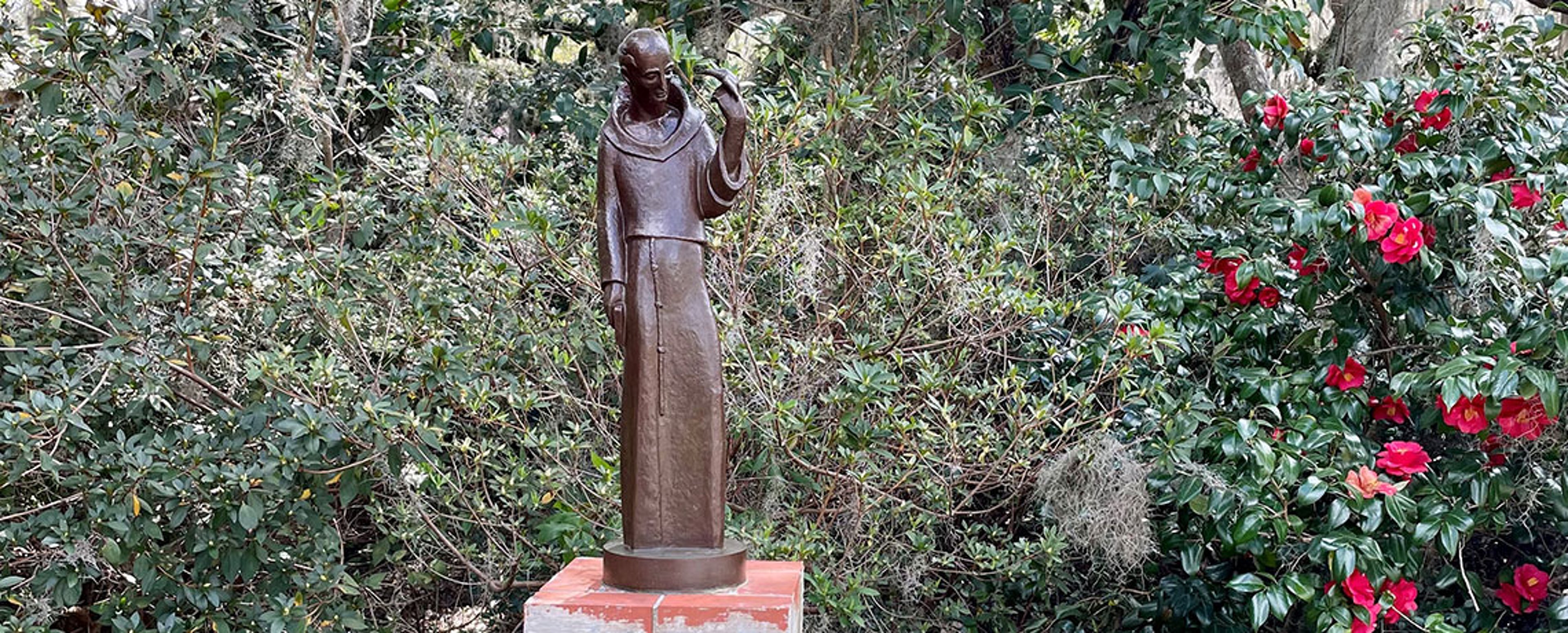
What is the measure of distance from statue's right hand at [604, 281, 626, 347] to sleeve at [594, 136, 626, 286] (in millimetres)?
15

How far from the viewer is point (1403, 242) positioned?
351 centimetres

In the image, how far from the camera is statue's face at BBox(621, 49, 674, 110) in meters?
3.03

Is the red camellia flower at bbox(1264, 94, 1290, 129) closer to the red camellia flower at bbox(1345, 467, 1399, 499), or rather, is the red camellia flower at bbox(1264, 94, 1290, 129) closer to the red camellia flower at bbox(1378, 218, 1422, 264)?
the red camellia flower at bbox(1378, 218, 1422, 264)

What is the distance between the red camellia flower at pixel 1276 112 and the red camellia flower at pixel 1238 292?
1.72 feet

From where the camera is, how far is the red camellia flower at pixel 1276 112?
4105 millimetres

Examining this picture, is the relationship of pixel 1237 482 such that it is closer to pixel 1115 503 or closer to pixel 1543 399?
pixel 1115 503

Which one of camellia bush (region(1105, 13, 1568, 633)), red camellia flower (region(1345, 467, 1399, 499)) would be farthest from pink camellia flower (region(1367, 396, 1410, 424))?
red camellia flower (region(1345, 467, 1399, 499))

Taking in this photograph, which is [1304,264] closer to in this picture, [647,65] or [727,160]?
[727,160]

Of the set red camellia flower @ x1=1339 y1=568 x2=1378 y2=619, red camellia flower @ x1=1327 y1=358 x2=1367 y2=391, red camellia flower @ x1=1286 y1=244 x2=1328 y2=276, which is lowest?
red camellia flower @ x1=1339 y1=568 x2=1378 y2=619

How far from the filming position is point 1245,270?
373cm

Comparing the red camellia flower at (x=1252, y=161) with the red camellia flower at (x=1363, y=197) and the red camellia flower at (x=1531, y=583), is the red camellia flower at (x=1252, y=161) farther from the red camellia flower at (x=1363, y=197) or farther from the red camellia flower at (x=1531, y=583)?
the red camellia flower at (x=1531, y=583)

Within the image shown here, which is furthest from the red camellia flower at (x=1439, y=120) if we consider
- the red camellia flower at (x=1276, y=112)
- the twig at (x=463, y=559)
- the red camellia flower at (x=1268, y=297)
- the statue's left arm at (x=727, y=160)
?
the twig at (x=463, y=559)

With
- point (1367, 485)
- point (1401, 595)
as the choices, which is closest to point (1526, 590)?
point (1401, 595)

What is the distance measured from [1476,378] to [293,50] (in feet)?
13.9
